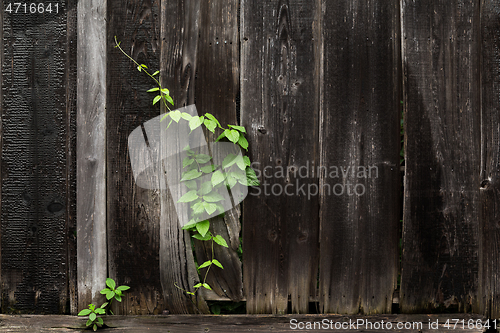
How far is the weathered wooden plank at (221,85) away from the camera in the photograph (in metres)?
1.57

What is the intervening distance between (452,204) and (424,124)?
18.5 inches

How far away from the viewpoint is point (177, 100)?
159 centimetres

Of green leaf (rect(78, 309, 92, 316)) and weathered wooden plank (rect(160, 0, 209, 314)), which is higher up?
weathered wooden plank (rect(160, 0, 209, 314))

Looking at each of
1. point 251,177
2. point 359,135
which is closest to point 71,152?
point 251,177

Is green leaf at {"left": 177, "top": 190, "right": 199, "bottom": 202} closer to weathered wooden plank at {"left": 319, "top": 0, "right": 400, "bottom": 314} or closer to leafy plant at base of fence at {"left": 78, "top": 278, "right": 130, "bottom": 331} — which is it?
leafy plant at base of fence at {"left": 78, "top": 278, "right": 130, "bottom": 331}

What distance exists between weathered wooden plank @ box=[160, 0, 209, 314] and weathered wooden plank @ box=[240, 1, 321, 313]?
29 cm

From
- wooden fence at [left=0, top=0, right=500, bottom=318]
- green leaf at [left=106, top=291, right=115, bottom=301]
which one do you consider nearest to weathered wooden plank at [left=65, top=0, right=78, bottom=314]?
wooden fence at [left=0, top=0, right=500, bottom=318]

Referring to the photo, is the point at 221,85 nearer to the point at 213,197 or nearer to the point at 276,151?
the point at 276,151

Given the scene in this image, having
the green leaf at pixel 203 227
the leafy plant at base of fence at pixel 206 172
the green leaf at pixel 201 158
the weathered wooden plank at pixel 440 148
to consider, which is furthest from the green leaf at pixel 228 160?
the weathered wooden plank at pixel 440 148

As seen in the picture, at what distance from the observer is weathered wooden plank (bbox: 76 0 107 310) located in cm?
158

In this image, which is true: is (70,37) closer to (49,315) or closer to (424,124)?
(49,315)

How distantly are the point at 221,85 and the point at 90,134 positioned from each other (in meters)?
0.77

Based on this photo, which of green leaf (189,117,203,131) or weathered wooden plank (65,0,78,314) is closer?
green leaf (189,117,203,131)

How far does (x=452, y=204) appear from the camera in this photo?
158 centimetres
